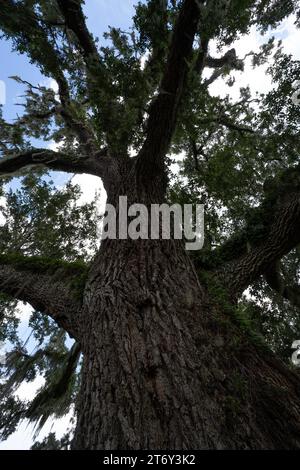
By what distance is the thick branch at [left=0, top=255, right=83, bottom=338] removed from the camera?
127 inches

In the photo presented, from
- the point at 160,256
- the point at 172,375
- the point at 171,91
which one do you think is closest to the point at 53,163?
the point at 171,91

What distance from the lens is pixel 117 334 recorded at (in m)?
2.26

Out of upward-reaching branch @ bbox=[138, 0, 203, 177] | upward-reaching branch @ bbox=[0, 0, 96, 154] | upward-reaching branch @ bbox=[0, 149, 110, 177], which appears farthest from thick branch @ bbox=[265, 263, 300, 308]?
upward-reaching branch @ bbox=[0, 0, 96, 154]

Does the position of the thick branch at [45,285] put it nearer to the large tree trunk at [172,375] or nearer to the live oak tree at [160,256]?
the live oak tree at [160,256]

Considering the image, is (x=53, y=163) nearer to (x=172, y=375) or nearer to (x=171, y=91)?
(x=171, y=91)

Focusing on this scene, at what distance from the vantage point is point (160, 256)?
3107 millimetres

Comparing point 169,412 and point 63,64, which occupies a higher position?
point 63,64

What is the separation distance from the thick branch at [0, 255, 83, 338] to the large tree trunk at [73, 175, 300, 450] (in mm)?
493

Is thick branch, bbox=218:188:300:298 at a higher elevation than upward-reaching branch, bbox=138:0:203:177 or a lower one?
lower

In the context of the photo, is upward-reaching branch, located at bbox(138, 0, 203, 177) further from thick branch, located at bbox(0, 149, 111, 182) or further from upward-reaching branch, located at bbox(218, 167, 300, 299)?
upward-reaching branch, located at bbox(218, 167, 300, 299)

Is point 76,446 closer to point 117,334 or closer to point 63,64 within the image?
point 117,334

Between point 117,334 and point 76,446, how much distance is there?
780 millimetres

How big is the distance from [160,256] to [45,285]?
176cm

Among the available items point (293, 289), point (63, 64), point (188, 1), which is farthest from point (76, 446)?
point (63, 64)
